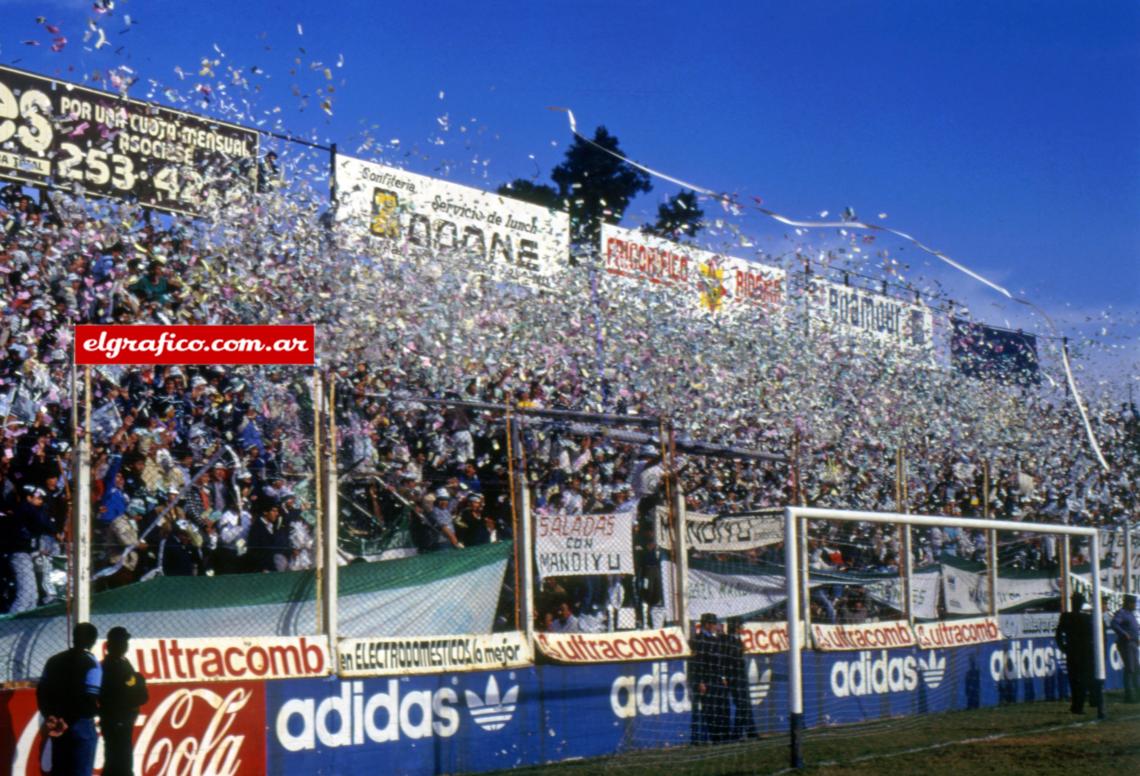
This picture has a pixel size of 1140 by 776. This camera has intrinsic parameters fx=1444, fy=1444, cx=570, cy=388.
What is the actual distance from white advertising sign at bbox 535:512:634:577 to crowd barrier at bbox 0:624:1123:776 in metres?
0.90

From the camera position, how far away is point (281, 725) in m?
11.1

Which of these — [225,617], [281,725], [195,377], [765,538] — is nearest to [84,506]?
[225,617]

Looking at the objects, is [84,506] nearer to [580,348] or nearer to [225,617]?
[225,617]

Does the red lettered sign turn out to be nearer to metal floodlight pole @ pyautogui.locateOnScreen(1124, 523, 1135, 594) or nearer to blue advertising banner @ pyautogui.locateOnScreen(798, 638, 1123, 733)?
blue advertising banner @ pyautogui.locateOnScreen(798, 638, 1123, 733)

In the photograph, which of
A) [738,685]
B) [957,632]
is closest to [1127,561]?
[957,632]

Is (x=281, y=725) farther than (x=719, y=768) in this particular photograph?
No

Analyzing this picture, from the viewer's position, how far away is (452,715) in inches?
483

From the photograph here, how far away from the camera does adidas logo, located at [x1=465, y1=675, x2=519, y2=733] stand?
12.5 metres

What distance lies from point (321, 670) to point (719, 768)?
379 centimetres

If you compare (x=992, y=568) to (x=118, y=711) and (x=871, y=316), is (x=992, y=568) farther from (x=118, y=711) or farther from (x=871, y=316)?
(x=871, y=316)

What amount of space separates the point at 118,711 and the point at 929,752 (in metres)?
8.21

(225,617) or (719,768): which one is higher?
(225,617)

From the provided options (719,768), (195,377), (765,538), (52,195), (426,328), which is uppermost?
(52,195)

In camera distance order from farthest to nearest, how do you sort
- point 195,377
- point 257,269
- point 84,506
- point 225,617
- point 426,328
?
point 426,328 → point 257,269 → point 195,377 → point 225,617 → point 84,506
